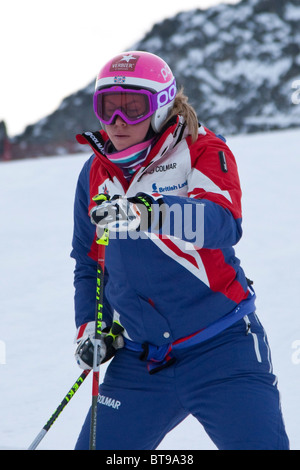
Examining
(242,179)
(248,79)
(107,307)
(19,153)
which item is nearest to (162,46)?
(248,79)

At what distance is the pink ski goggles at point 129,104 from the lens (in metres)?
2.32

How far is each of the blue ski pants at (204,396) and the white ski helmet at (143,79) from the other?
810 millimetres

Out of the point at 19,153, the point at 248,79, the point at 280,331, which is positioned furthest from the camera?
the point at 248,79

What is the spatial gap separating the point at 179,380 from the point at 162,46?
295 ft

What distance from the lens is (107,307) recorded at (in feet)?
8.80

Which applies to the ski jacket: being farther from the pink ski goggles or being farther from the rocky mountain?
the rocky mountain

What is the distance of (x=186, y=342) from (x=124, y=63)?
102cm

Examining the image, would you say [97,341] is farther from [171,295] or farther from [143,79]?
[143,79]

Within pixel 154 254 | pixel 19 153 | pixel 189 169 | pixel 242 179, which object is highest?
pixel 19 153

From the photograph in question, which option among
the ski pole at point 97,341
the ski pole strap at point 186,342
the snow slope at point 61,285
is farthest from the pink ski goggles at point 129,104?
the snow slope at point 61,285

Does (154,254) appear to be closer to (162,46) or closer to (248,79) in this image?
(248,79)

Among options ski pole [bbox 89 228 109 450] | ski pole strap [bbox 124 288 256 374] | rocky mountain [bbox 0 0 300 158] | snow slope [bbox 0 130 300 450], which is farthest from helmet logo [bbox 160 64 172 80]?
rocky mountain [bbox 0 0 300 158]

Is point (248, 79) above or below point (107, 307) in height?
above

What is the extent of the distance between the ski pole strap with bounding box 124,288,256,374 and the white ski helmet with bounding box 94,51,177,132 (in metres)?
0.71
